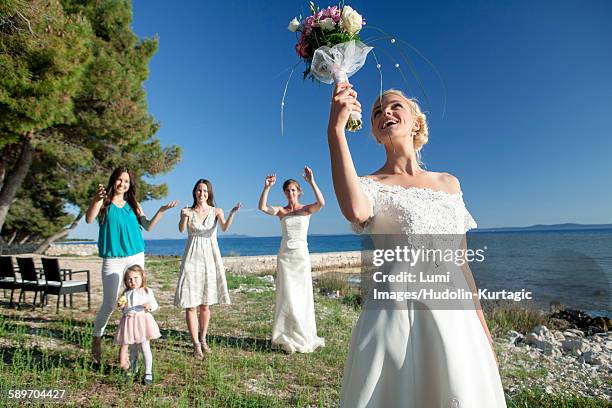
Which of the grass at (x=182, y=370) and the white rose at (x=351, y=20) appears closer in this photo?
the white rose at (x=351, y=20)

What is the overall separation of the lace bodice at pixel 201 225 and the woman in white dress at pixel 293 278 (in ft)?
2.80

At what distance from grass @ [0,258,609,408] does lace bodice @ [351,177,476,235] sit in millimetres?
2843

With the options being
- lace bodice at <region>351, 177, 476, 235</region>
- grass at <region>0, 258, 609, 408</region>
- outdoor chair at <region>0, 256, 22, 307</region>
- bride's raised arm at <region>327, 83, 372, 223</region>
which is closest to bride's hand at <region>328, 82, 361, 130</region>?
bride's raised arm at <region>327, 83, 372, 223</region>

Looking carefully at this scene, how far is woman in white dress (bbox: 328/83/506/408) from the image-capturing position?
1703 mm

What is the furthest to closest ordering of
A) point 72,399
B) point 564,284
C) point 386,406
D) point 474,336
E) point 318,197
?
point 564,284
point 318,197
point 72,399
point 474,336
point 386,406

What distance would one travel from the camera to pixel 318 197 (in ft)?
20.9

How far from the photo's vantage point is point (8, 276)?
8.80m

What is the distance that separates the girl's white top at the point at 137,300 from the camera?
4754 mm

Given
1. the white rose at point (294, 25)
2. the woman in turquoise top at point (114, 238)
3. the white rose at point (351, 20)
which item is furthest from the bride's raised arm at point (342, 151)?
the woman in turquoise top at point (114, 238)

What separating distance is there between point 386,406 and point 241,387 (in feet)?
10.7

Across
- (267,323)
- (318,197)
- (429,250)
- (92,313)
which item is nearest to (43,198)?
(92,313)

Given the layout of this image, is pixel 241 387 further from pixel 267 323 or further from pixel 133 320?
pixel 267 323

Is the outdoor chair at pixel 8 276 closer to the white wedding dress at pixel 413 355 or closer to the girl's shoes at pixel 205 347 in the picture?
the girl's shoes at pixel 205 347

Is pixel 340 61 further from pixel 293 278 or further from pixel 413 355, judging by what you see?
pixel 293 278
